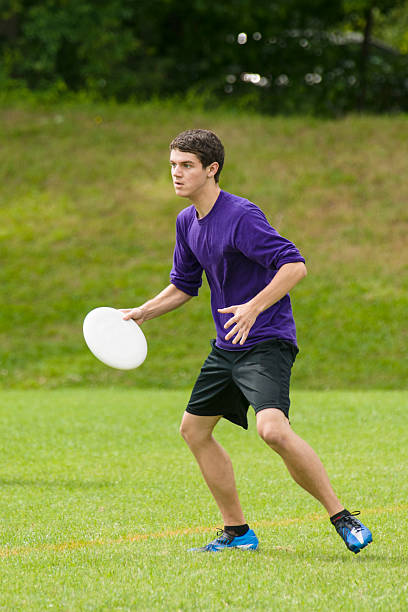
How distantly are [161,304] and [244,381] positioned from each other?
87 cm

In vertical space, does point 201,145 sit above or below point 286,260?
above

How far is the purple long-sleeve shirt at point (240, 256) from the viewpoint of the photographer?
4594 mm

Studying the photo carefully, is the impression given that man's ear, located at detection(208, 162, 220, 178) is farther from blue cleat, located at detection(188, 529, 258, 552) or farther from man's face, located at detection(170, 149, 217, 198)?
blue cleat, located at detection(188, 529, 258, 552)

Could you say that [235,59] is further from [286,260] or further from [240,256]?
[286,260]

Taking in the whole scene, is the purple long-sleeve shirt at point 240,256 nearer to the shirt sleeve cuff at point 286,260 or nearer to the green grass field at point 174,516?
the shirt sleeve cuff at point 286,260

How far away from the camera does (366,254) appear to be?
21.1 m

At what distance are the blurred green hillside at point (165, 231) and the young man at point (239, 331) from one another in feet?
36.4

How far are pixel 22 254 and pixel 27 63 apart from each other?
10096mm

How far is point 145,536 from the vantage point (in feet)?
17.8

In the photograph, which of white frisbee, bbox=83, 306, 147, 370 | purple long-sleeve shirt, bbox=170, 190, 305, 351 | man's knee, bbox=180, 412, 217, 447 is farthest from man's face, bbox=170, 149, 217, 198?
man's knee, bbox=180, 412, 217, 447

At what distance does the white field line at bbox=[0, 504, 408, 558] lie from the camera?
16.5 ft

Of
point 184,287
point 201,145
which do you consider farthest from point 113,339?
point 201,145

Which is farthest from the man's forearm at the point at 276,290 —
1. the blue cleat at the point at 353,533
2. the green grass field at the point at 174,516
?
the green grass field at the point at 174,516

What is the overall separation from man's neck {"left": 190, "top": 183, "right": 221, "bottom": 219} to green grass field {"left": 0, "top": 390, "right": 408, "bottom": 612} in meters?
1.92
